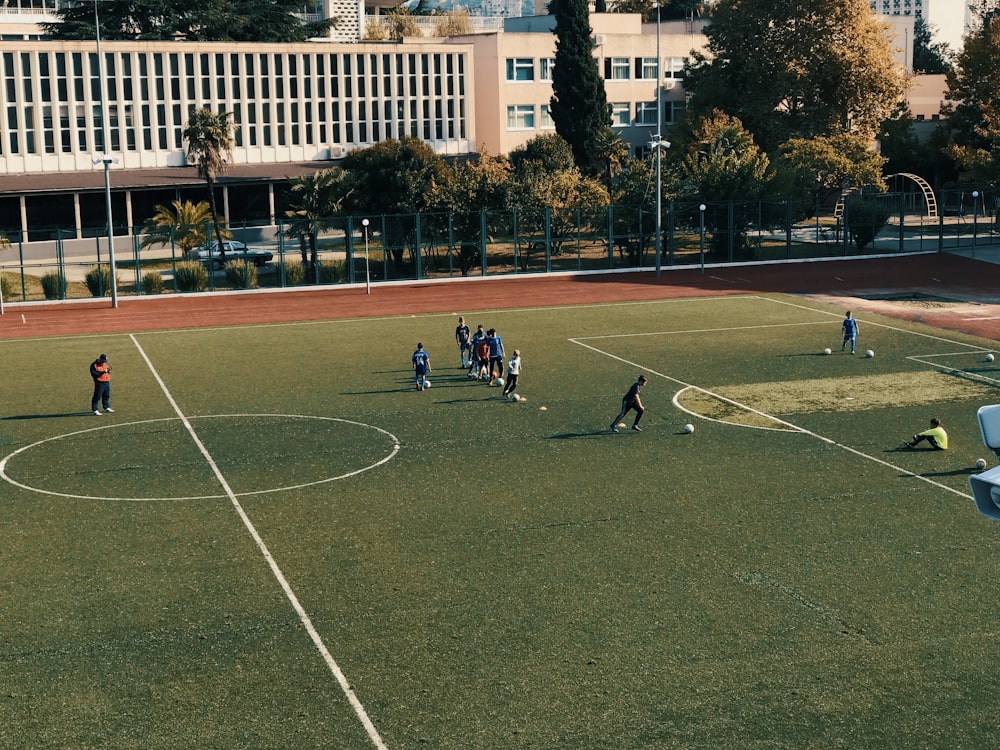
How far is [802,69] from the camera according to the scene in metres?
90.6

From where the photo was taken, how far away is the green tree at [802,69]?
89.8 meters

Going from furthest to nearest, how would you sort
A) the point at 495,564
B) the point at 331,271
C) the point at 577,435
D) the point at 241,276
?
the point at 331,271
the point at 241,276
the point at 577,435
the point at 495,564

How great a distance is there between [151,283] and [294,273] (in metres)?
7.10

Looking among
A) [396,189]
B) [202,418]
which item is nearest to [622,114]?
[396,189]

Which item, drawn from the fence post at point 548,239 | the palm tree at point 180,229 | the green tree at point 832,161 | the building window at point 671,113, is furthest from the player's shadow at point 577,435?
the building window at point 671,113

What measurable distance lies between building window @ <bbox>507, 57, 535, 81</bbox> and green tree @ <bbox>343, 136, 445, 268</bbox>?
35361 millimetres

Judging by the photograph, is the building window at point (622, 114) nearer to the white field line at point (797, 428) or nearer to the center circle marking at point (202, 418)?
the white field line at point (797, 428)

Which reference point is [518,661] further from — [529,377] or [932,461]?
[529,377]

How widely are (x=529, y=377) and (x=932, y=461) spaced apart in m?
14.1

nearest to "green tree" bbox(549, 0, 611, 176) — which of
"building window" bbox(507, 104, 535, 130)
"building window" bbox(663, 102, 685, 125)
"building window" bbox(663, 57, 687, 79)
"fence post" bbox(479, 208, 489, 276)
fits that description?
"building window" bbox(507, 104, 535, 130)

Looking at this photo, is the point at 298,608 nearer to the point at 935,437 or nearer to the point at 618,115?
the point at 935,437

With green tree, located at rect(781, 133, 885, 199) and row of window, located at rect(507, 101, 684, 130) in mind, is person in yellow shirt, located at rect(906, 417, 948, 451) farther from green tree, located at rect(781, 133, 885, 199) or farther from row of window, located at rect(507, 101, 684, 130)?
row of window, located at rect(507, 101, 684, 130)

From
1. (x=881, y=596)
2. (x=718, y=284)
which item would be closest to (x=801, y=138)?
(x=718, y=284)

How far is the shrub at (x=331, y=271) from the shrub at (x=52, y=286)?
12.7 m
